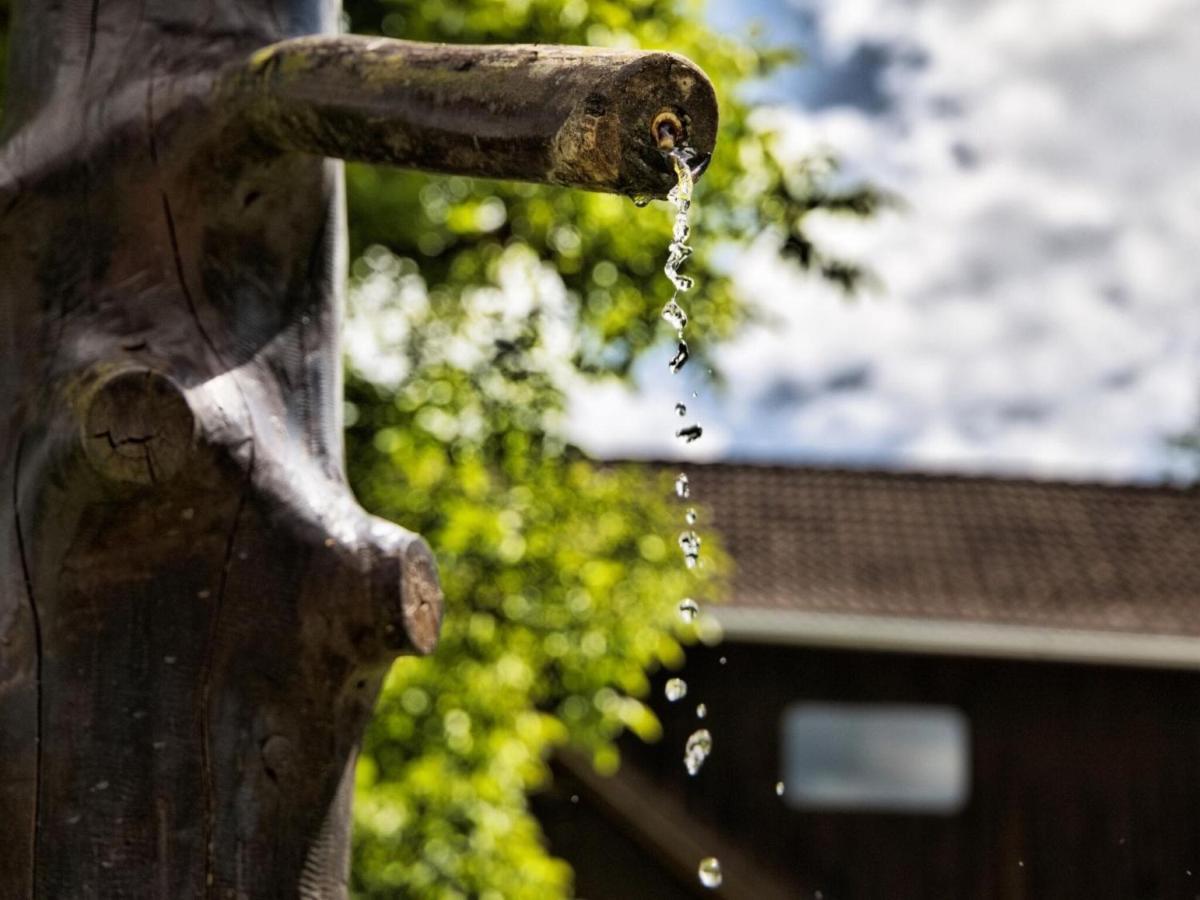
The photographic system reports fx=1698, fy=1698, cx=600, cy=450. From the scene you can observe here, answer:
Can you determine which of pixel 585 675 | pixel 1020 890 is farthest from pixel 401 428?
pixel 1020 890

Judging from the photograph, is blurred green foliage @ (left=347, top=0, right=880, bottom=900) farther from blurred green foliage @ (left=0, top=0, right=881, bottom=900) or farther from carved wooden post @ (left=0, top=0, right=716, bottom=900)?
carved wooden post @ (left=0, top=0, right=716, bottom=900)

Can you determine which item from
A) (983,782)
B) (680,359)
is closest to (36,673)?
(680,359)

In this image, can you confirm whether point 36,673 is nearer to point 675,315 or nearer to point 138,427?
point 138,427

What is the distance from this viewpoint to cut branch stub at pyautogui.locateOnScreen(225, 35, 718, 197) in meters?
1.68

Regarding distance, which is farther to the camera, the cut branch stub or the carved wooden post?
the carved wooden post

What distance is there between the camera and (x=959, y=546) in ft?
50.2

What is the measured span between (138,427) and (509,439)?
4.50m

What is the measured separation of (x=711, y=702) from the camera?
1371cm

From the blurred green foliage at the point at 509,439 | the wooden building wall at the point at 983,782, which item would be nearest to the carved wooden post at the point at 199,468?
the blurred green foliage at the point at 509,439

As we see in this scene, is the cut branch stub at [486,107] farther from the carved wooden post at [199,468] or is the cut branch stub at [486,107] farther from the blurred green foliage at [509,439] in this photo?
the blurred green foliage at [509,439]

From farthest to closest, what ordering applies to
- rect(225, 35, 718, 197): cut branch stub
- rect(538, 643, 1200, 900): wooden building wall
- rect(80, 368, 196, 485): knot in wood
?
rect(538, 643, 1200, 900): wooden building wall < rect(80, 368, 196, 485): knot in wood < rect(225, 35, 718, 197): cut branch stub

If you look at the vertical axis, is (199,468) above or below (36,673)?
above

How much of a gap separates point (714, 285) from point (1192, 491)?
40.1 feet

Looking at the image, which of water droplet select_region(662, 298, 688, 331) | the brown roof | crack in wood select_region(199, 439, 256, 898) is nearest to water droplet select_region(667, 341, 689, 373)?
water droplet select_region(662, 298, 688, 331)
